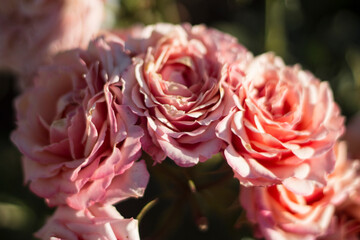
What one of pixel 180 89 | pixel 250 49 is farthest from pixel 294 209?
pixel 250 49

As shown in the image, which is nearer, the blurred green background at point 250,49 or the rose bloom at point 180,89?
the rose bloom at point 180,89

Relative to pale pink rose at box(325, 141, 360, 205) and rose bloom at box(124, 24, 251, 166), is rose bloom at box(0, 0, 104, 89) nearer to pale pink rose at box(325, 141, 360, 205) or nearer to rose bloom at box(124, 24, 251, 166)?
rose bloom at box(124, 24, 251, 166)

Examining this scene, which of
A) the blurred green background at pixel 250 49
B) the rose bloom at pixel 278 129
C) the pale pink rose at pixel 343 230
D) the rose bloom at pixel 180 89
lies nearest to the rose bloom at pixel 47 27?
the blurred green background at pixel 250 49

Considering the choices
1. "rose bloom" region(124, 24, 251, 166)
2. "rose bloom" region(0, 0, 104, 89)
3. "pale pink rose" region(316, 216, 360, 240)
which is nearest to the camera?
"rose bloom" region(124, 24, 251, 166)

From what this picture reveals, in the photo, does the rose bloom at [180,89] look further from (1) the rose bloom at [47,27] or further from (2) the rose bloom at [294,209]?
(1) the rose bloom at [47,27]

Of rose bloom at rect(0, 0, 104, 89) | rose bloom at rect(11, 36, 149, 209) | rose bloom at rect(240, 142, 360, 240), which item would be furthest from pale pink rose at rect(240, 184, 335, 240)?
rose bloom at rect(0, 0, 104, 89)

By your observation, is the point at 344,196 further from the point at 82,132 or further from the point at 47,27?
the point at 47,27
